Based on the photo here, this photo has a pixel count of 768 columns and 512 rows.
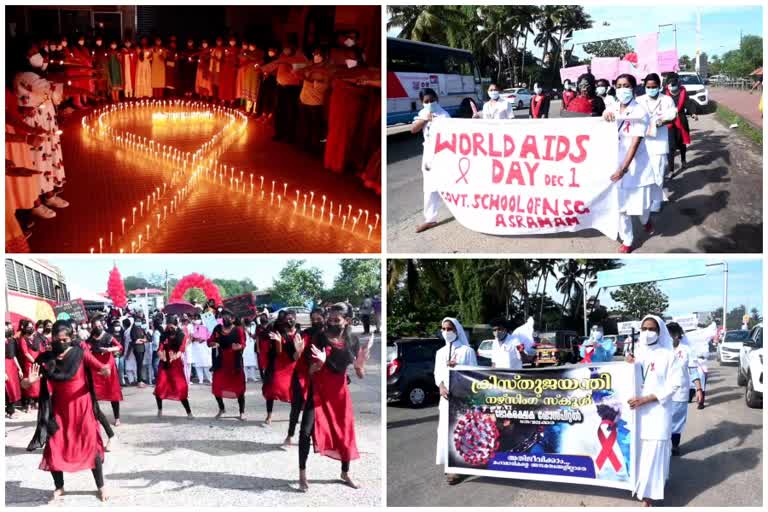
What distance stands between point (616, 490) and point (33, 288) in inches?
196

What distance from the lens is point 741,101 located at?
8.17 meters

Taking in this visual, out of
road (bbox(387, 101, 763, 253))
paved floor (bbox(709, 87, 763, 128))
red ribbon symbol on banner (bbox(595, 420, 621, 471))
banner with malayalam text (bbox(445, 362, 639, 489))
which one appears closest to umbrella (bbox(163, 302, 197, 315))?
road (bbox(387, 101, 763, 253))

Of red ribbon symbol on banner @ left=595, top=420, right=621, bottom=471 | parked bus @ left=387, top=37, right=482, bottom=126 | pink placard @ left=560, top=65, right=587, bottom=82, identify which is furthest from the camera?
parked bus @ left=387, top=37, right=482, bottom=126

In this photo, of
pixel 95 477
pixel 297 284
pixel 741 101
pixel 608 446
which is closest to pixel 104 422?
pixel 95 477

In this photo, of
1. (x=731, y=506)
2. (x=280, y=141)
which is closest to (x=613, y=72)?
(x=731, y=506)

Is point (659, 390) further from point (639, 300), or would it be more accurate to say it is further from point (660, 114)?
point (660, 114)

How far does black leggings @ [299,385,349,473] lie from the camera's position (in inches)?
246

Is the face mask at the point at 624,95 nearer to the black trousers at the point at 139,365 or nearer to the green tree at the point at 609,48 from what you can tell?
the green tree at the point at 609,48

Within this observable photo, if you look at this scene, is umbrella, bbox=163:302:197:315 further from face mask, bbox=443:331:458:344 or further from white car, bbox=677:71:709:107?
white car, bbox=677:71:709:107

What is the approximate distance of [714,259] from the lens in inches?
266

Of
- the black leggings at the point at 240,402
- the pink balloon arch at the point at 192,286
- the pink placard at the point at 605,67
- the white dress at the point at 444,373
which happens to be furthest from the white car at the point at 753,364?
the pink balloon arch at the point at 192,286

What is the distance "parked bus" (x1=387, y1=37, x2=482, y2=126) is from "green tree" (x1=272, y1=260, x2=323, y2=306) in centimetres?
237

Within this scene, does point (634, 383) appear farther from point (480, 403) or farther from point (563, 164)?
point (563, 164)

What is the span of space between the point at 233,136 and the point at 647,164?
6.66 metres
